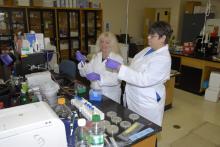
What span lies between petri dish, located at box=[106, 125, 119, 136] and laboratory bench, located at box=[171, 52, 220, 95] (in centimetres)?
307

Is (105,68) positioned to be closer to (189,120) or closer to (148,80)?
(148,80)

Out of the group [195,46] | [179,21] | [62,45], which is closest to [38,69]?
[62,45]

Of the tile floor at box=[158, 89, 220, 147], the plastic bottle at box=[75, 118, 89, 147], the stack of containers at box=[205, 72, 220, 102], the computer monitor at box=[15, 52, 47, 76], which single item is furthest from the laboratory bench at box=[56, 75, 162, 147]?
the stack of containers at box=[205, 72, 220, 102]

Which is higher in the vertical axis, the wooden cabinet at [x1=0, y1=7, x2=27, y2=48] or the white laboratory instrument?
the wooden cabinet at [x1=0, y1=7, x2=27, y2=48]

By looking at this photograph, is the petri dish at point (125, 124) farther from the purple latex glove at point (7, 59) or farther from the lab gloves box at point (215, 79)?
the lab gloves box at point (215, 79)

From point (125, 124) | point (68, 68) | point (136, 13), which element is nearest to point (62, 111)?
point (125, 124)

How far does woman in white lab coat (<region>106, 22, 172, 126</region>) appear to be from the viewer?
163 centimetres

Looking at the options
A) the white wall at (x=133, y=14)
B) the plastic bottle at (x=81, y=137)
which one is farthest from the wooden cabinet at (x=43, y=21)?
the plastic bottle at (x=81, y=137)

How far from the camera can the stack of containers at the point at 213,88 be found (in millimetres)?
3689

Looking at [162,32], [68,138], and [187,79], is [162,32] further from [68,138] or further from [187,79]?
Result: [187,79]

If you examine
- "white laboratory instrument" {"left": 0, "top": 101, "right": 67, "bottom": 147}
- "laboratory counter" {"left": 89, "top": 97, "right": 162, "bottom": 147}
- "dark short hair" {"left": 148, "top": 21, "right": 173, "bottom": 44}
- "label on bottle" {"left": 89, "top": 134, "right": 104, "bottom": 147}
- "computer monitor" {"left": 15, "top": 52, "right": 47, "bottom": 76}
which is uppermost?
"dark short hair" {"left": 148, "top": 21, "right": 173, "bottom": 44}

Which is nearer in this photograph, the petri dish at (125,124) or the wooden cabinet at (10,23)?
the petri dish at (125,124)

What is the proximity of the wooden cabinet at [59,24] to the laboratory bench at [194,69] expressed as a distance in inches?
85.0

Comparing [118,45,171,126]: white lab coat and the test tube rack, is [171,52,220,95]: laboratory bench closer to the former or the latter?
[118,45,171,126]: white lab coat
